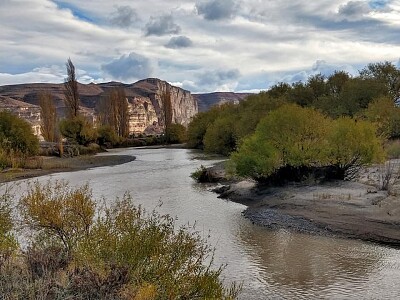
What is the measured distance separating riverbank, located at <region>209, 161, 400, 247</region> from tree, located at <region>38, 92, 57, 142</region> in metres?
55.4

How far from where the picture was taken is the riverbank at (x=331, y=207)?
60.1ft

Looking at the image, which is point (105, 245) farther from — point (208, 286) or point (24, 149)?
point (24, 149)

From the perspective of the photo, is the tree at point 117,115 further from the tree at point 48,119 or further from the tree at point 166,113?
the tree at point 48,119

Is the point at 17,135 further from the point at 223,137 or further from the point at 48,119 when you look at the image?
the point at 48,119

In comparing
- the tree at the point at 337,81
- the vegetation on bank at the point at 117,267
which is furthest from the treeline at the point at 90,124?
the vegetation on bank at the point at 117,267

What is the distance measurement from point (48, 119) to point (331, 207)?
66660 millimetres

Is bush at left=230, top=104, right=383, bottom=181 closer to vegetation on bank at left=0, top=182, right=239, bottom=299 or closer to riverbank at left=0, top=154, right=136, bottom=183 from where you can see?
vegetation on bank at left=0, top=182, right=239, bottom=299

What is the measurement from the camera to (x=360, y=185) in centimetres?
2528

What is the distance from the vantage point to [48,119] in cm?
8006

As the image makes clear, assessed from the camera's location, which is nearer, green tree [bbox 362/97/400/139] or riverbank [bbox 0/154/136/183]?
riverbank [bbox 0/154/136/183]

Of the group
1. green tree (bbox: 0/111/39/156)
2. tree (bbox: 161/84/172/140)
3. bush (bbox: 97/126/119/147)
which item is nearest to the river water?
green tree (bbox: 0/111/39/156)

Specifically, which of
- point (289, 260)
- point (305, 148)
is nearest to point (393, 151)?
point (305, 148)

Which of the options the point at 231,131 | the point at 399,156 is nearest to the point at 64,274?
the point at 399,156

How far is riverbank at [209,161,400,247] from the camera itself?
1831cm
